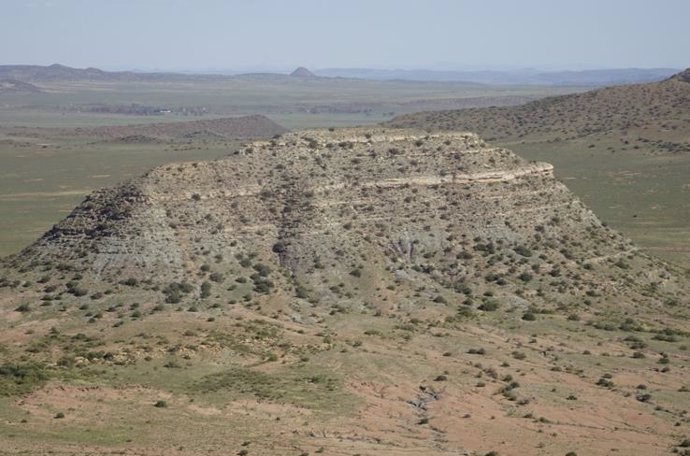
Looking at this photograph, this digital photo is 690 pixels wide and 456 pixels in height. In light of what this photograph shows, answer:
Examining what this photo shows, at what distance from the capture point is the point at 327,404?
3928cm

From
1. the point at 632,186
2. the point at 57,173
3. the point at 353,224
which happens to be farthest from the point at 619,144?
the point at 353,224

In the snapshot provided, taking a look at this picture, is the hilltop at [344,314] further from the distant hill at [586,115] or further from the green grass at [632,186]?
the distant hill at [586,115]

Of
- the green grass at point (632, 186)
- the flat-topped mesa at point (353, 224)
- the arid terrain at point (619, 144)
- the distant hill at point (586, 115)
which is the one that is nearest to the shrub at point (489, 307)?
the flat-topped mesa at point (353, 224)

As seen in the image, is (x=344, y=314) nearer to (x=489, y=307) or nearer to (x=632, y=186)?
(x=489, y=307)

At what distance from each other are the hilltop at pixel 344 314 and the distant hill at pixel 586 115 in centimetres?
8704

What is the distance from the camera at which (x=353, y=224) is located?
58656 mm

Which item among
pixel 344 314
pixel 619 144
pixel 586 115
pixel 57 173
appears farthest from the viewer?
pixel 586 115

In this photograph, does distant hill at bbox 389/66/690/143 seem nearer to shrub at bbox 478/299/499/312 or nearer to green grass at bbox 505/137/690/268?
green grass at bbox 505/137/690/268

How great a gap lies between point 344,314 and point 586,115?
372ft

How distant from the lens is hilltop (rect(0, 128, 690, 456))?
121 ft

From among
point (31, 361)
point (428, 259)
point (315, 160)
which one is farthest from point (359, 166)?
point (31, 361)

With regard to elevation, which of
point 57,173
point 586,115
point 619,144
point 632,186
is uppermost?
point 586,115

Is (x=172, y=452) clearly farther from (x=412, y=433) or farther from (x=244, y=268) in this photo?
(x=244, y=268)

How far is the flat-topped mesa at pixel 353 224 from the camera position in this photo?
2130 inches
